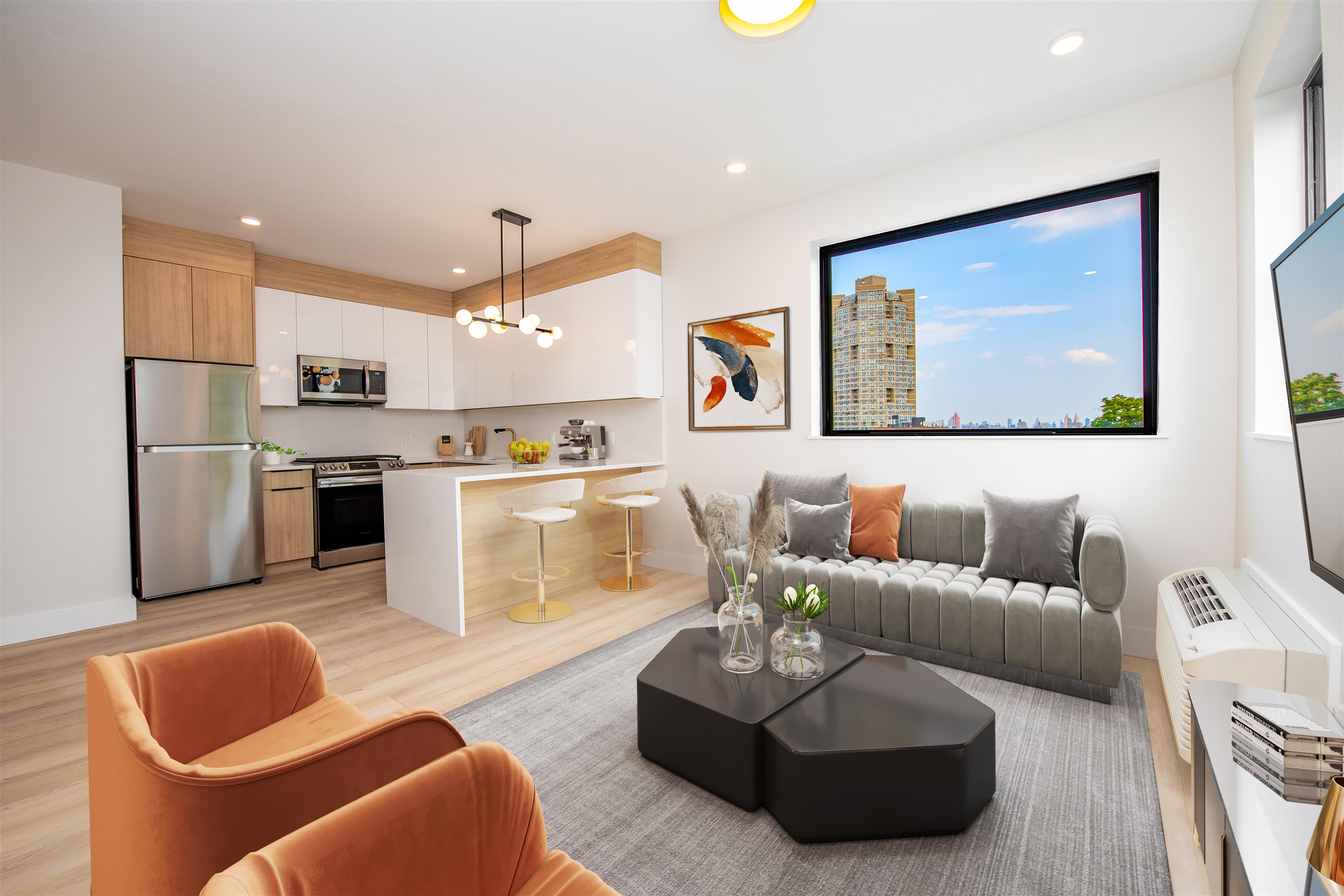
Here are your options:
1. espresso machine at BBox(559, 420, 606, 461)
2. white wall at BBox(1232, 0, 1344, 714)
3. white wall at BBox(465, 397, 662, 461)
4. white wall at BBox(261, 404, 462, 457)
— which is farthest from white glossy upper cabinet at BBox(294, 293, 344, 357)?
white wall at BBox(1232, 0, 1344, 714)

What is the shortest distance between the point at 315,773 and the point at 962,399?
11.9ft

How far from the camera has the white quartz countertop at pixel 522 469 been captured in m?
3.54

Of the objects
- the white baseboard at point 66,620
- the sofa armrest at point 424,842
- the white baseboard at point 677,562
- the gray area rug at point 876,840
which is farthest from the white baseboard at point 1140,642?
the white baseboard at point 66,620

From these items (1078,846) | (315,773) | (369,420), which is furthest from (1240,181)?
(369,420)

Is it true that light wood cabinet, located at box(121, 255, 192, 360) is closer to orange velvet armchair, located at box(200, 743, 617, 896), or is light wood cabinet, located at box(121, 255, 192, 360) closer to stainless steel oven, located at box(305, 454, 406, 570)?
stainless steel oven, located at box(305, 454, 406, 570)

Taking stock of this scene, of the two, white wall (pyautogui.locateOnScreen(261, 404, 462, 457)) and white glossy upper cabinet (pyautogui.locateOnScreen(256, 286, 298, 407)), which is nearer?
white glossy upper cabinet (pyautogui.locateOnScreen(256, 286, 298, 407))

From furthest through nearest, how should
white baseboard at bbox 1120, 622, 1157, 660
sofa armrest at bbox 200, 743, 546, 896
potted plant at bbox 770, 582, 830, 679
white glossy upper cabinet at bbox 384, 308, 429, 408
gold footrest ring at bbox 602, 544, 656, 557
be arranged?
white glossy upper cabinet at bbox 384, 308, 429, 408
gold footrest ring at bbox 602, 544, 656, 557
white baseboard at bbox 1120, 622, 1157, 660
potted plant at bbox 770, 582, 830, 679
sofa armrest at bbox 200, 743, 546, 896

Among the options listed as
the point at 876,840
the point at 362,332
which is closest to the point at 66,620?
the point at 362,332

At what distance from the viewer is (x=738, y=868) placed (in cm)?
153

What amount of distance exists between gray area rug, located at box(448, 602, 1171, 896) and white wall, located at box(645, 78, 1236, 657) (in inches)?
37.8

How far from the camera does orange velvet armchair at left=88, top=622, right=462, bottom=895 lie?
0.92m

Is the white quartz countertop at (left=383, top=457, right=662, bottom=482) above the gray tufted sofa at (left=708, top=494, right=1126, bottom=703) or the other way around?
above

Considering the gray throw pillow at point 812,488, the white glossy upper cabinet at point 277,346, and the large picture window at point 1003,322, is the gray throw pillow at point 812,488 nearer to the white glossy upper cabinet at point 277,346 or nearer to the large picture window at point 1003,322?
the large picture window at point 1003,322

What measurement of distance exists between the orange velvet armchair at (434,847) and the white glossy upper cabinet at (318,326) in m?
5.37
